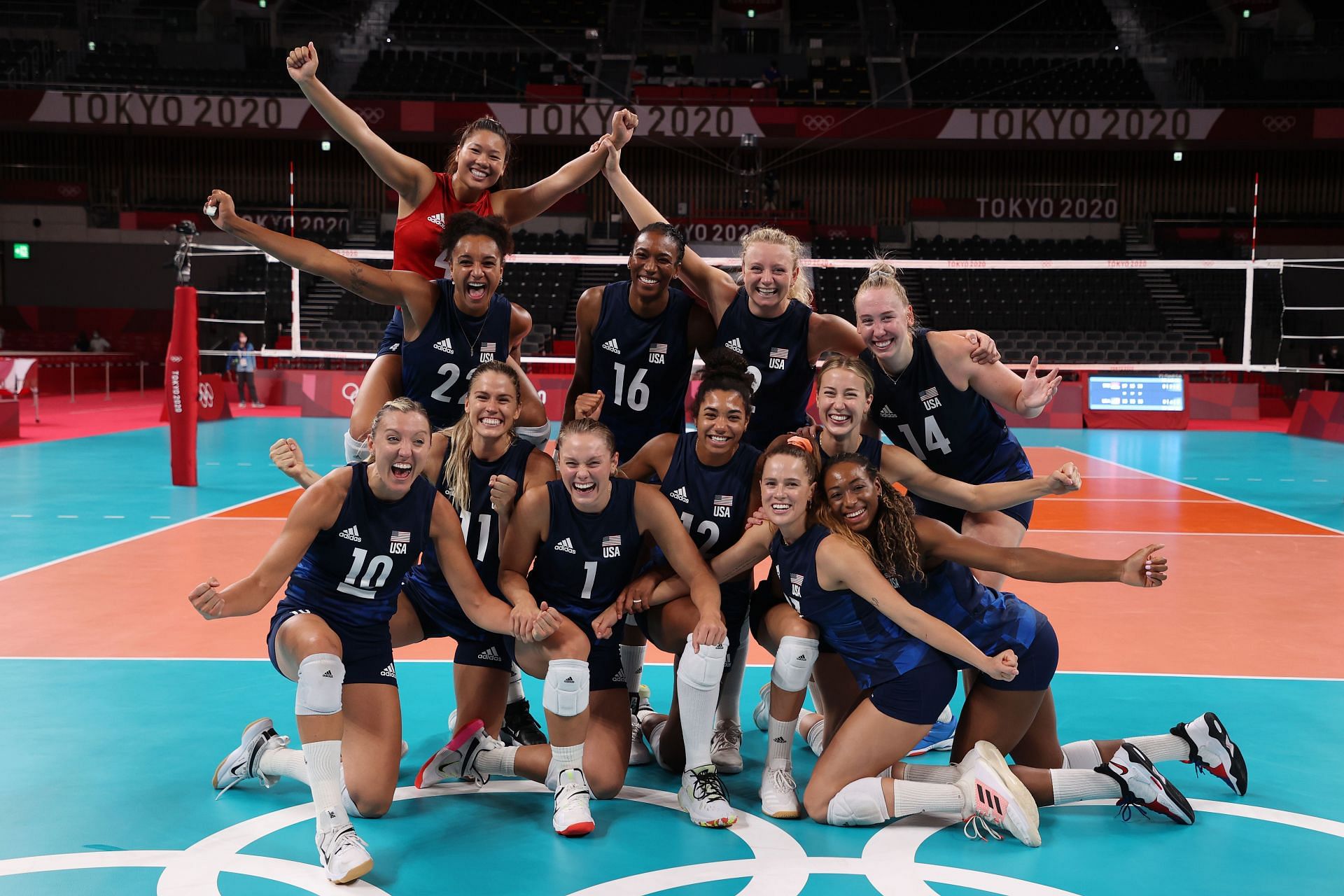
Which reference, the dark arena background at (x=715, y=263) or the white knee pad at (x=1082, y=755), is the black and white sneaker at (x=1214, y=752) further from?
the white knee pad at (x=1082, y=755)

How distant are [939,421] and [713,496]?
104 centimetres

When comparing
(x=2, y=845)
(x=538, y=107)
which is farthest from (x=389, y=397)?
(x=538, y=107)

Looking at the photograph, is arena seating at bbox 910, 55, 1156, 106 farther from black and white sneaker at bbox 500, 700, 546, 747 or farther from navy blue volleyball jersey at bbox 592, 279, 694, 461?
black and white sneaker at bbox 500, 700, 546, 747

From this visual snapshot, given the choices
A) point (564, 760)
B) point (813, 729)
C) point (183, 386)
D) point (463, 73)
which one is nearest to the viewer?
point (564, 760)

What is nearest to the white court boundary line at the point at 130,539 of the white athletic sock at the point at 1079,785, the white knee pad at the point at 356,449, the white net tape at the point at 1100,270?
the white net tape at the point at 1100,270

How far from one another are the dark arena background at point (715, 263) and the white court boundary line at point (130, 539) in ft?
0.16

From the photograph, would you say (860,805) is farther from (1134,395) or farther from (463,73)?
(463,73)

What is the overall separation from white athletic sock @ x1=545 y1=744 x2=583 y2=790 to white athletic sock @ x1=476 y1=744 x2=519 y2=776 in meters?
0.24

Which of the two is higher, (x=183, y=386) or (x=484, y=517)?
(x=183, y=386)

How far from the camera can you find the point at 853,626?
3.88 meters

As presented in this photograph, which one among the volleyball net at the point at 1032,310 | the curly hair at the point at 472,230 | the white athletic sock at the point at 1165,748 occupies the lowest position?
the white athletic sock at the point at 1165,748

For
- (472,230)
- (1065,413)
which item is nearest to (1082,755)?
(472,230)

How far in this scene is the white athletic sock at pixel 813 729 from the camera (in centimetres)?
441

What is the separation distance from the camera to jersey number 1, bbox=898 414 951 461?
461cm
